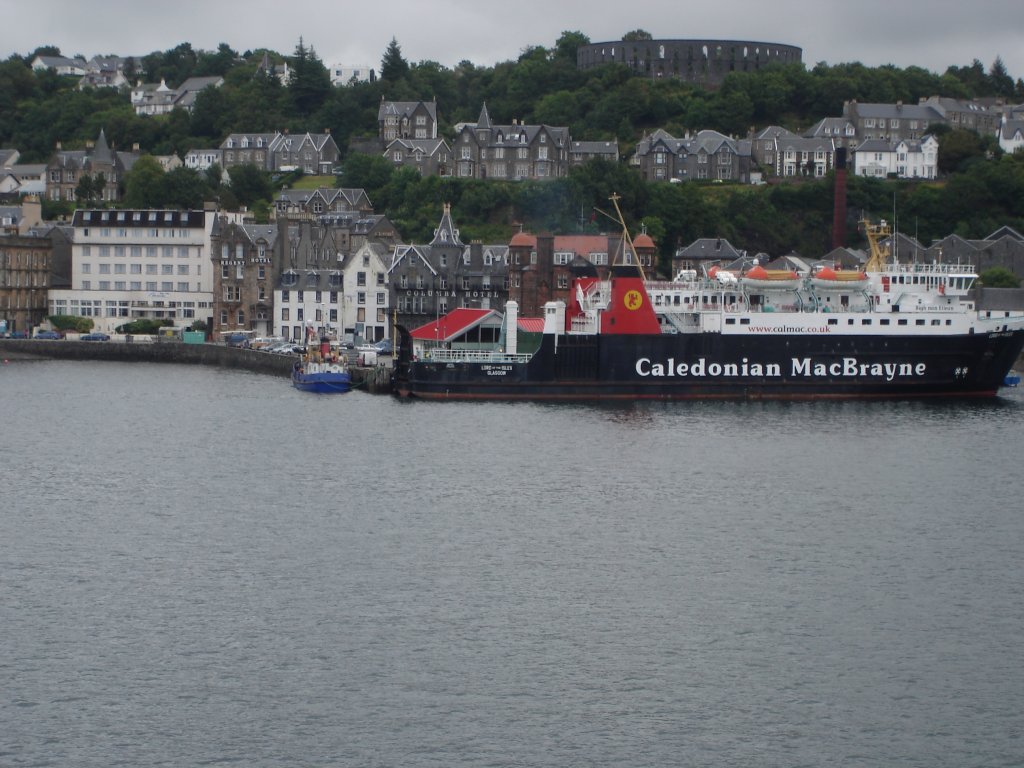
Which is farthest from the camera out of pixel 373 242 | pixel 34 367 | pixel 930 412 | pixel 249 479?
pixel 373 242

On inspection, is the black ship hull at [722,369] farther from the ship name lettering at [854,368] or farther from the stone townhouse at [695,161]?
the stone townhouse at [695,161]

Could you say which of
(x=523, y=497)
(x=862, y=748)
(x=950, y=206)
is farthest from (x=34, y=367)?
(x=862, y=748)

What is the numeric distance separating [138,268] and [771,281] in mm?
44790

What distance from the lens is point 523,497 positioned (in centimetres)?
4259

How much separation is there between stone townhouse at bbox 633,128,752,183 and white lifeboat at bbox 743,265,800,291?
159 ft

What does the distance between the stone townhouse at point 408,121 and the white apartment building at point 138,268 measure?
33146 millimetres

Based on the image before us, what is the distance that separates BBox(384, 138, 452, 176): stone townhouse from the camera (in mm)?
115375

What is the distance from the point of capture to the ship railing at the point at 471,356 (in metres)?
64.2

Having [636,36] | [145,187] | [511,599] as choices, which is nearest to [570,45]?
[636,36]

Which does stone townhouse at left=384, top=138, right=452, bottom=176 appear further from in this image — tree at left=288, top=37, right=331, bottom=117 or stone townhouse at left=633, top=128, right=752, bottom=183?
tree at left=288, top=37, right=331, bottom=117

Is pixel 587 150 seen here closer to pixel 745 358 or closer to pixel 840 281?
pixel 840 281

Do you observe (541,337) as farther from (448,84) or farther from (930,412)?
(448,84)

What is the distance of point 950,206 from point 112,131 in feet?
226

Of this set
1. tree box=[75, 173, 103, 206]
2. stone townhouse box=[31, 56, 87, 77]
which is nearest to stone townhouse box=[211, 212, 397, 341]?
tree box=[75, 173, 103, 206]
